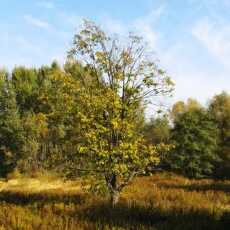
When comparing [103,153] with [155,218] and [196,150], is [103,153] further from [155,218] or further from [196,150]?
[196,150]

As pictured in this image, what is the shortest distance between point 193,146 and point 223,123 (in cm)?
1331

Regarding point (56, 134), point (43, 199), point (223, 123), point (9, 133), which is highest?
point (223, 123)

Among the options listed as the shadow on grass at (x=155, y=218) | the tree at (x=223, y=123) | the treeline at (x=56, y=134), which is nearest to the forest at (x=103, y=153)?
the shadow on grass at (x=155, y=218)

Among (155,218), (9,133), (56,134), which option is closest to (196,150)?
(56,134)

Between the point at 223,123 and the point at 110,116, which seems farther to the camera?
the point at 223,123

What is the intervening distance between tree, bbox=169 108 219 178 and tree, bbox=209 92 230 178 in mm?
3111

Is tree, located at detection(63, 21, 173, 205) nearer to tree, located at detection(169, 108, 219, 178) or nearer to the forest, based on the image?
the forest

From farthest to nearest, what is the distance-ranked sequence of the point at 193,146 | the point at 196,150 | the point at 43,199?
the point at 196,150
the point at 193,146
the point at 43,199

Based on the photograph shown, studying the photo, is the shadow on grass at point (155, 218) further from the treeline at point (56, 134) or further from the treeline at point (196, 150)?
the treeline at point (196, 150)

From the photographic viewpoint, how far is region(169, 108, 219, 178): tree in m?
39.3

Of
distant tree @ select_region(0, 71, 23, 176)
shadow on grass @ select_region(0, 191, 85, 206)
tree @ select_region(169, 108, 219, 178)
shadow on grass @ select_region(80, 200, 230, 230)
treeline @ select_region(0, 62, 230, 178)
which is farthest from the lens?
distant tree @ select_region(0, 71, 23, 176)

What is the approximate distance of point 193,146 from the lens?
39.0 meters

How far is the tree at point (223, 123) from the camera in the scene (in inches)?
1721

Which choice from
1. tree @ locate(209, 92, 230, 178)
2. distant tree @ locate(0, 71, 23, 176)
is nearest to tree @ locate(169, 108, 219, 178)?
tree @ locate(209, 92, 230, 178)
